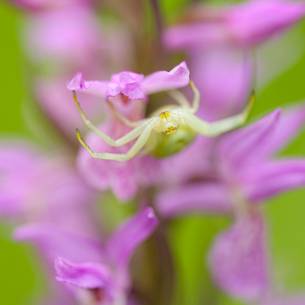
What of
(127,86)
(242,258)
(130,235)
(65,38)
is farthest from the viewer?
(65,38)

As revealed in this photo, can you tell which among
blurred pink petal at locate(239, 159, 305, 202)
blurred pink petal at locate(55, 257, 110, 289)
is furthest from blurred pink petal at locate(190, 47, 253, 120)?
blurred pink petal at locate(55, 257, 110, 289)

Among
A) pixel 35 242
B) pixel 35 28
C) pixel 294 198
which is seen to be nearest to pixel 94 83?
pixel 35 242

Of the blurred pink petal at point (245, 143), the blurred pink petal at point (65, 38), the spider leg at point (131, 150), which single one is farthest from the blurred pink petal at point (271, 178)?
the blurred pink petal at point (65, 38)

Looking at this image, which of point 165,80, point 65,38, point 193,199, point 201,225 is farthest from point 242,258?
point 65,38

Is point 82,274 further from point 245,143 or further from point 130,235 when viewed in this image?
point 245,143

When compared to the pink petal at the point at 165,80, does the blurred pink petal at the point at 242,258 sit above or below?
below

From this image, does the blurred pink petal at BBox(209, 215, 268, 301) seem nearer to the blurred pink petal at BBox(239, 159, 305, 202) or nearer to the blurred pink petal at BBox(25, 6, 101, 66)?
the blurred pink petal at BBox(239, 159, 305, 202)

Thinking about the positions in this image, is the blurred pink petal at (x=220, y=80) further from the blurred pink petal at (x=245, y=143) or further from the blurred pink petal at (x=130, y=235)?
the blurred pink petal at (x=130, y=235)

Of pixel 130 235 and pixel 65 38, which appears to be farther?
pixel 65 38
